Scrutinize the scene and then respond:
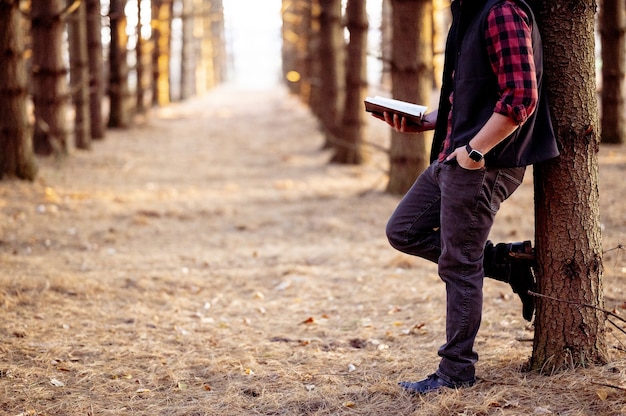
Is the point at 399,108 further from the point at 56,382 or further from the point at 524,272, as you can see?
the point at 56,382

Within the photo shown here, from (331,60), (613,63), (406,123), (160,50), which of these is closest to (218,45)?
(160,50)

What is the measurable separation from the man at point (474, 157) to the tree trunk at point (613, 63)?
9349mm

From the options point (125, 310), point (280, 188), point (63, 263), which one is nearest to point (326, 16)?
point (280, 188)

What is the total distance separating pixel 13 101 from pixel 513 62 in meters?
8.40

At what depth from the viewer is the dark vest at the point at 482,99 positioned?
9.48 feet

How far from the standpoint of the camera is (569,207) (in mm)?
3145

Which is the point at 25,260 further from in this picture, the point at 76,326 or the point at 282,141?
the point at 282,141

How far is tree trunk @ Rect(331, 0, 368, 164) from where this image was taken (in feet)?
36.2

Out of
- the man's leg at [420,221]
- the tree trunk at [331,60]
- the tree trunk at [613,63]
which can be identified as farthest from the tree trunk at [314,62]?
the man's leg at [420,221]

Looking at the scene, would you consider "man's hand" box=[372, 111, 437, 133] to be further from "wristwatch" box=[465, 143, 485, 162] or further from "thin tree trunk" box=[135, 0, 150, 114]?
"thin tree trunk" box=[135, 0, 150, 114]

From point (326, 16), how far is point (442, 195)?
10631 mm

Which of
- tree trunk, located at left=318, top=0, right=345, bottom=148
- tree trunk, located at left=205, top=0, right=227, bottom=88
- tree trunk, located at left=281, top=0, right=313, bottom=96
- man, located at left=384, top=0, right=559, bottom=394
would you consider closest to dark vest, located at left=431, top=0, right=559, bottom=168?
man, located at left=384, top=0, right=559, bottom=394

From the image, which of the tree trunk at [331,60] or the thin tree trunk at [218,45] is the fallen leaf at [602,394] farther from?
the thin tree trunk at [218,45]

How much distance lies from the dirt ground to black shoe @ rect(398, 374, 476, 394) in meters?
0.05
